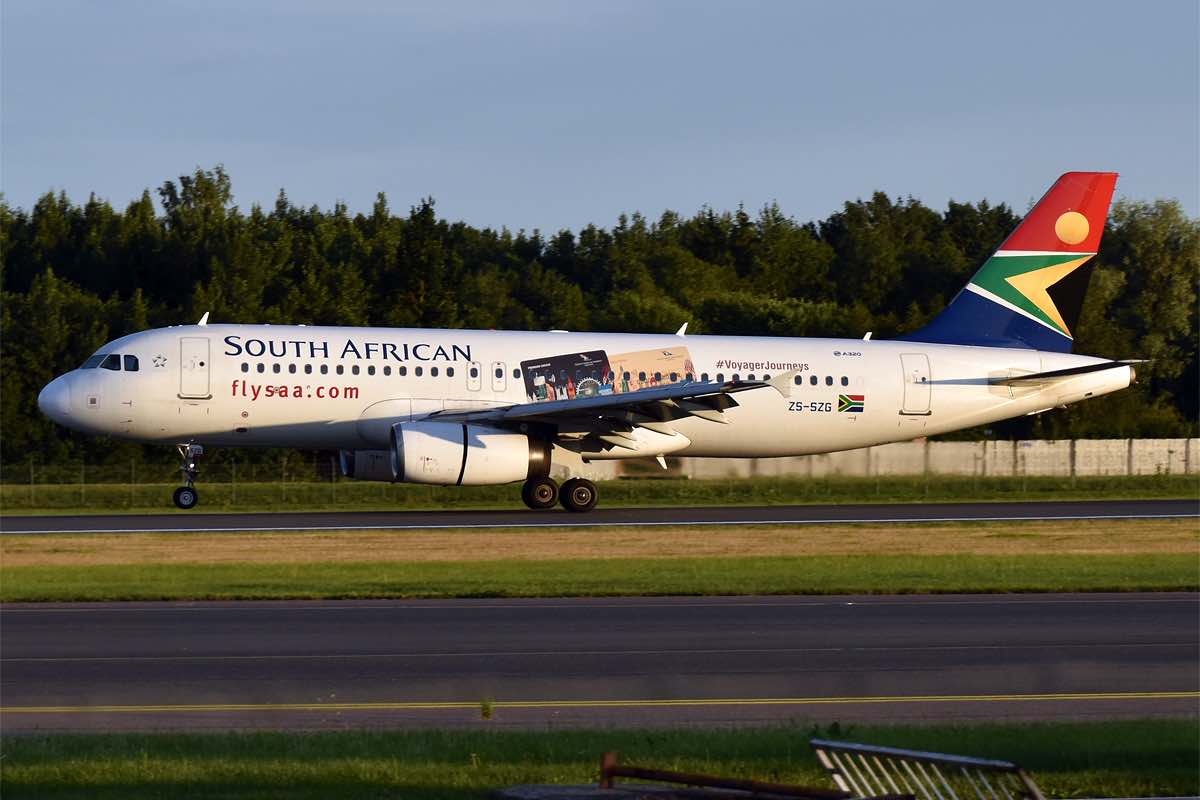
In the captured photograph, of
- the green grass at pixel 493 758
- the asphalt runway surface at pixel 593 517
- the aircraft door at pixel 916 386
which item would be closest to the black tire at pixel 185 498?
the asphalt runway surface at pixel 593 517

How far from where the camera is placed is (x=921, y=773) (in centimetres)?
909

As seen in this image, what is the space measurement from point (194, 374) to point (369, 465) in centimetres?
415

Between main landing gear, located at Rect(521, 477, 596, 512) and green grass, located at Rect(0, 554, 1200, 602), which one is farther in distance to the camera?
main landing gear, located at Rect(521, 477, 596, 512)

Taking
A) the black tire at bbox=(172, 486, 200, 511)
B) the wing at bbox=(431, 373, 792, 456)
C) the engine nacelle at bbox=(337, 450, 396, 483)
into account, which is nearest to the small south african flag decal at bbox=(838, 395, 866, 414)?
the wing at bbox=(431, 373, 792, 456)

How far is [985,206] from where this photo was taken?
321ft

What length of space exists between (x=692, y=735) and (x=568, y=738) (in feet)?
2.91

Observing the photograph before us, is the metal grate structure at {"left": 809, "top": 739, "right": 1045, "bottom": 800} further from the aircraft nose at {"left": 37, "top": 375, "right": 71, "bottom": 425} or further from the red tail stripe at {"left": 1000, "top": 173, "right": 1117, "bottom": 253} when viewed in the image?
the red tail stripe at {"left": 1000, "top": 173, "right": 1117, "bottom": 253}

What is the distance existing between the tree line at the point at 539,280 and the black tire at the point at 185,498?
48.5ft

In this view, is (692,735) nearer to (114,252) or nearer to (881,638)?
(881,638)

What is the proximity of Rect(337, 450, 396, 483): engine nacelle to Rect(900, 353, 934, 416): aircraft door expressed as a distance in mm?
12255

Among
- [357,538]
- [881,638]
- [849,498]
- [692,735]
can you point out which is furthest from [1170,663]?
[849,498]

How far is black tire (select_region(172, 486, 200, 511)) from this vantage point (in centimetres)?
3406

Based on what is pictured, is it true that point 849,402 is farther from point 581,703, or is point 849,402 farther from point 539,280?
point 539,280

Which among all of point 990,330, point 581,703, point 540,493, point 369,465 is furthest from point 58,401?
point 581,703
